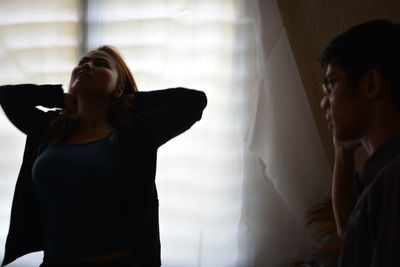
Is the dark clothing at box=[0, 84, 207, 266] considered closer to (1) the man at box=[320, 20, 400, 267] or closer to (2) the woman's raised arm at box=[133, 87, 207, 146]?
(2) the woman's raised arm at box=[133, 87, 207, 146]

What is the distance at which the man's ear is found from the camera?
64cm

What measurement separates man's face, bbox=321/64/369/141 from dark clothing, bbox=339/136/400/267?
0.06 meters

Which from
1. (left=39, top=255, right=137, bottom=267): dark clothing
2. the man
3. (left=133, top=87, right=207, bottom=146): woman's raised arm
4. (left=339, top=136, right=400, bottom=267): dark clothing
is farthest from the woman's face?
(left=339, top=136, right=400, bottom=267): dark clothing

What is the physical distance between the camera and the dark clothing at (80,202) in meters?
0.88

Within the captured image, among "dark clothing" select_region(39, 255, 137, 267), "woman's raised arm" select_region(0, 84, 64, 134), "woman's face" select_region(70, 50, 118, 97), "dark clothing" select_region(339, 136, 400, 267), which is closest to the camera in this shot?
"dark clothing" select_region(339, 136, 400, 267)

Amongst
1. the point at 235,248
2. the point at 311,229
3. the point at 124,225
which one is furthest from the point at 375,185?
the point at 235,248

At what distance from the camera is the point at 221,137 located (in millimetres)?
1441

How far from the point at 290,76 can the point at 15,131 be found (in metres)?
1.27

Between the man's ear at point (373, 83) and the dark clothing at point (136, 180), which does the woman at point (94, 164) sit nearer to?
the dark clothing at point (136, 180)

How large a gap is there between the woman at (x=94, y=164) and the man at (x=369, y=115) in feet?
1.57

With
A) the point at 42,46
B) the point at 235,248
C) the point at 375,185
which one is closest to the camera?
the point at 375,185

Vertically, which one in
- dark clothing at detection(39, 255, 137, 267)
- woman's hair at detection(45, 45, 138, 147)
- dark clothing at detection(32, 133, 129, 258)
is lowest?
dark clothing at detection(39, 255, 137, 267)

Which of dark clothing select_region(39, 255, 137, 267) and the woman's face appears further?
the woman's face

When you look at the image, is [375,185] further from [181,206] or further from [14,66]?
[14,66]
